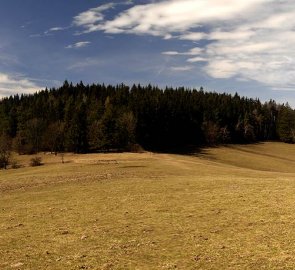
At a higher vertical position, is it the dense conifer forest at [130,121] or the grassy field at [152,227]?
the dense conifer forest at [130,121]

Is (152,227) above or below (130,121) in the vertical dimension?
below

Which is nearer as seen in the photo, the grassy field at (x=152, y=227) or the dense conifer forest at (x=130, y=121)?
the grassy field at (x=152, y=227)

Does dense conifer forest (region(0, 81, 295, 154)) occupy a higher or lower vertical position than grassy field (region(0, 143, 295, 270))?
higher

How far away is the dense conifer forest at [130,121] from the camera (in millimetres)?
111312

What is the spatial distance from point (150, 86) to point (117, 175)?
432 feet

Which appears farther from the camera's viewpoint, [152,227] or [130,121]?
[130,121]

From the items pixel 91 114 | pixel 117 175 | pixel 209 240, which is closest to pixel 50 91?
pixel 91 114

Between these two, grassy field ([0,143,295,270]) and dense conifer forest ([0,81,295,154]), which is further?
dense conifer forest ([0,81,295,154])

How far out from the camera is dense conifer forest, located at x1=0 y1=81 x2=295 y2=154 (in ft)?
365

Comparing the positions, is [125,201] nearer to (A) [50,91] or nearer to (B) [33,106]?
(B) [33,106]

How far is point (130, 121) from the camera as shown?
114 m

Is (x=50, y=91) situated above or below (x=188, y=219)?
above

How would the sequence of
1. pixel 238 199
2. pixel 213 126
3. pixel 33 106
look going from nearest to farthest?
pixel 238 199
pixel 33 106
pixel 213 126

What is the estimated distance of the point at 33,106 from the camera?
141000 mm
